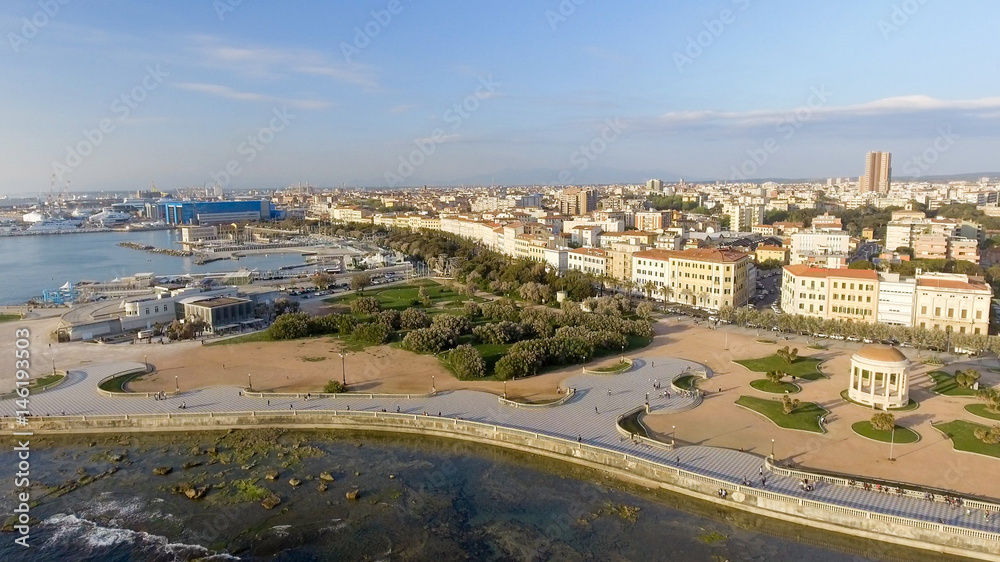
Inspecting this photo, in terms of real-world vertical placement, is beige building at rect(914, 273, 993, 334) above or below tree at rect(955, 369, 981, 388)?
above

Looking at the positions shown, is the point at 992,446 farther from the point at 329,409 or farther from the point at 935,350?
the point at 329,409

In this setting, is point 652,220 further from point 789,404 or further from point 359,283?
point 789,404

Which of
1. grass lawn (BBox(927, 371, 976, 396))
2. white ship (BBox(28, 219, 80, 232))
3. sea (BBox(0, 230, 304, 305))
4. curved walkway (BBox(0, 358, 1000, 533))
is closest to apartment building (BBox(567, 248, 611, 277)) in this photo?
curved walkway (BBox(0, 358, 1000, 533))

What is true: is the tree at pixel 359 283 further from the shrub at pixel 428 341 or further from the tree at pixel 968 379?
the tree at pixel 968 379

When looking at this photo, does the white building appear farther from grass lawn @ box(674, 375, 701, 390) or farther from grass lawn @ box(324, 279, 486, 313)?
grass lawn @ box(324, 279, 486, 313)

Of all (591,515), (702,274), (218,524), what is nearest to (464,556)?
(591,515)

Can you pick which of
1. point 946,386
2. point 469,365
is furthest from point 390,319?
point 946,386

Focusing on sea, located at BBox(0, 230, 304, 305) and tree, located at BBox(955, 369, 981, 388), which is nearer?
tree, located at BBox(955, 369, 981, 388)

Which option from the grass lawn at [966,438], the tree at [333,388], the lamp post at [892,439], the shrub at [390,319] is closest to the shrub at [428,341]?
the shrub at [390,319]
